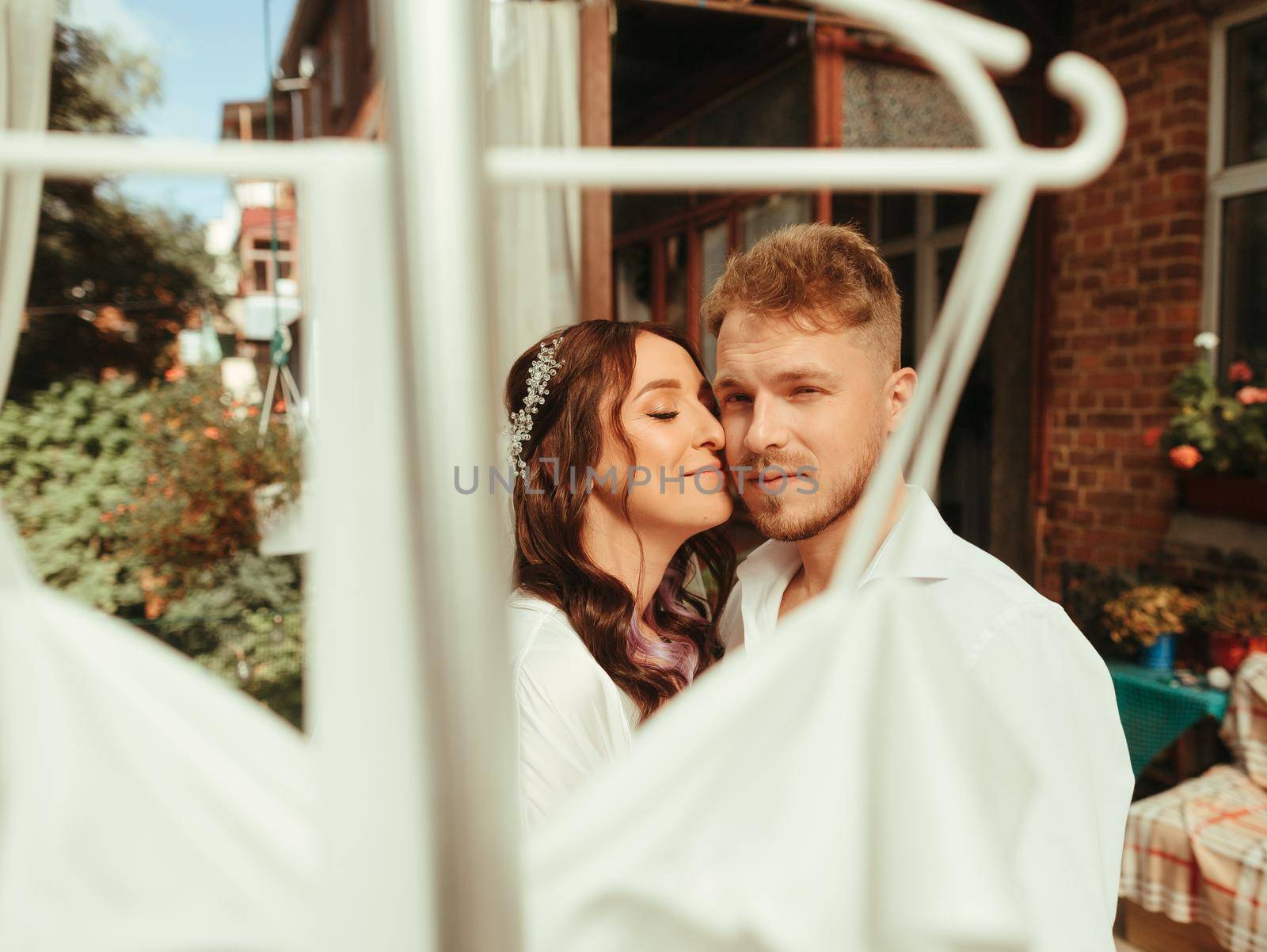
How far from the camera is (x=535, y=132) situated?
8.88 feet

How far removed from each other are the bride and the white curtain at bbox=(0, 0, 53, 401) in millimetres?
823

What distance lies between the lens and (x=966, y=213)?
14.4 feet

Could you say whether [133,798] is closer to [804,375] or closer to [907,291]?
[804,375]

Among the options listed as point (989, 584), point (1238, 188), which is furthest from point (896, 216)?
point (989, 584)

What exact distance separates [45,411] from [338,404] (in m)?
3.05

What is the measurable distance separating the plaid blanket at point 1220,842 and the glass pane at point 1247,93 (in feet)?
7.04

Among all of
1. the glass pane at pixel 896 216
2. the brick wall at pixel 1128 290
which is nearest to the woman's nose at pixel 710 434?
the brick wall at pixel 1128 290

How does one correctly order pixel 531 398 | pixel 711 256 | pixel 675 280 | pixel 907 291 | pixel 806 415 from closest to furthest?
pixel 806 415, pixel 531 398, pixel 711 256, pixel 675 280, pixel 907 291

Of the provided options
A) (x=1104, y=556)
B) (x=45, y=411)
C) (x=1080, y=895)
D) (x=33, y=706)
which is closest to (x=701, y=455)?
(x=1080, y=895)

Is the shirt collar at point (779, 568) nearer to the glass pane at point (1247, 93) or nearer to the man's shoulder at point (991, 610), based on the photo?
the man's shoulder at point (991, 610)

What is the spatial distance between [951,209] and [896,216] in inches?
14.4

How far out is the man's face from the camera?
1.39m

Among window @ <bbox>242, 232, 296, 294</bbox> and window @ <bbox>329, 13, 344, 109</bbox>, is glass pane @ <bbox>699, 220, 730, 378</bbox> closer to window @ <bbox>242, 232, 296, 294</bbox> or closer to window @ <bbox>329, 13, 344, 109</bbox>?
window @ <bbox>242, 232, 296, 294</bbox>

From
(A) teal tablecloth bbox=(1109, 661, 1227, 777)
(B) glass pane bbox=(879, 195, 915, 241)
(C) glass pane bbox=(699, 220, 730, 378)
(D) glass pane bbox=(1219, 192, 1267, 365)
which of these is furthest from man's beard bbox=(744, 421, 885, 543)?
(B) glass pane bbox=(879, 195, 915, 241)
